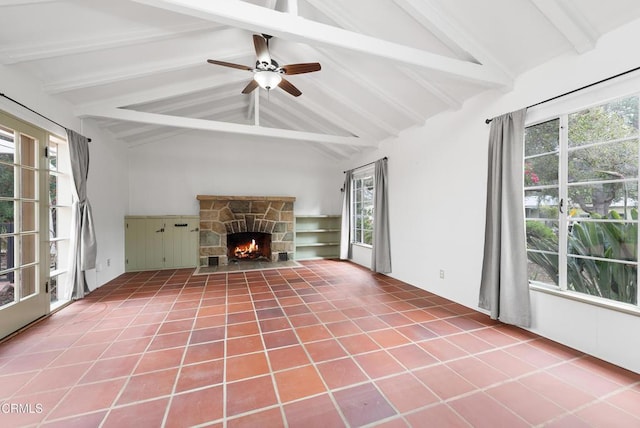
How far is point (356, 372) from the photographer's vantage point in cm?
183

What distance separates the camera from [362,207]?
5.68 metres

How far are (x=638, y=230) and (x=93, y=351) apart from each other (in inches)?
168

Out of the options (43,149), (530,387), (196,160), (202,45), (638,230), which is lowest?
(530,387)

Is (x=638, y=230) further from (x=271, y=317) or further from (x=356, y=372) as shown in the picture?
(x=271, y=317)

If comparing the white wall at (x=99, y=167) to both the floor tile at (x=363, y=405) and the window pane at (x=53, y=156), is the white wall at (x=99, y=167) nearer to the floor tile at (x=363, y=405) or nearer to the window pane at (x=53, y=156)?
the window pane at (x=53, y=156)

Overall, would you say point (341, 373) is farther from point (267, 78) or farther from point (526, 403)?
point (267, 78)

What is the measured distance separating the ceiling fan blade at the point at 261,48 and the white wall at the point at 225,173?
359cm

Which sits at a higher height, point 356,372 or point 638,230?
point 638,230

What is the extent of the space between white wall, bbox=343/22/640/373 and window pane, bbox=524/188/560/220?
1.35 ft

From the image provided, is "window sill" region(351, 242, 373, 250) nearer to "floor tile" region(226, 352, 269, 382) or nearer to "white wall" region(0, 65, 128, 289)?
"floor tile" region(226, 352, 269, 382)

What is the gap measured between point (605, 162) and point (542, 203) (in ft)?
1.76

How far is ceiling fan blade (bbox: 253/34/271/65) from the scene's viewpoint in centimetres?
236

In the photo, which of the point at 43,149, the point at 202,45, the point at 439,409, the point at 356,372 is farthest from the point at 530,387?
the point at 43,149

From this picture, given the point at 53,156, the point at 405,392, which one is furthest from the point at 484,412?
the point at 53,156
